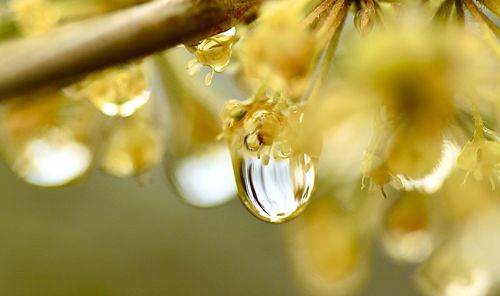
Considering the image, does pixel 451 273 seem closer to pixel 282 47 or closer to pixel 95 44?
pixel 282 47

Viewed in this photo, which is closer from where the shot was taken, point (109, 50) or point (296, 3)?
point (109, 50)

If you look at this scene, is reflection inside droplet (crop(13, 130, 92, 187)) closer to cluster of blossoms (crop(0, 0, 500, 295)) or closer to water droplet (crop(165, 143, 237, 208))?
cluster of blossoms (crop(0, 0, 500, 295))

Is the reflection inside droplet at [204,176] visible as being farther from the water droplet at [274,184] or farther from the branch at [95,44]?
the branch at [95,44]

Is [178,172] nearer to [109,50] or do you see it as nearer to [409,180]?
[409,180]

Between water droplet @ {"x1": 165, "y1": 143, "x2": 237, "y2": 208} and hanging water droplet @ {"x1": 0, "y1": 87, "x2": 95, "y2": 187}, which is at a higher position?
water droplet @ {"x1": 165, "y1": 143, "x2": 237, "y2": 208}

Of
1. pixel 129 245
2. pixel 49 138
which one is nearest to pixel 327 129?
pixel 49 138

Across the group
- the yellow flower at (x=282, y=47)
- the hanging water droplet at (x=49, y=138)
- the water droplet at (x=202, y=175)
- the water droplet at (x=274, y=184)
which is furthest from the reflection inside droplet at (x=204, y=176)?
the yellow flower at (x=282, y=47)

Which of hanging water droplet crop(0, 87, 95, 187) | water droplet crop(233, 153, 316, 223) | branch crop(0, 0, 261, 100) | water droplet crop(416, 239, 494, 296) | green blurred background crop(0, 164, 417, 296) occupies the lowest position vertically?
branch crop(0, 0, 261, 100)

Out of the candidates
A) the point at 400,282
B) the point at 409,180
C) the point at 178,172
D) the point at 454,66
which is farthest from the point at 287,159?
the point at 400,282

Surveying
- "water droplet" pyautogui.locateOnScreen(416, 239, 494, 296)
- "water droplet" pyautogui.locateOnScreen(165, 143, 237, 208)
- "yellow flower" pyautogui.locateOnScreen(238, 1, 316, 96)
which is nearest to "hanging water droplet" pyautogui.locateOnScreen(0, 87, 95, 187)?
"water droplet" pyautogui.locateOnScreen(165, 143, 237, 208)
